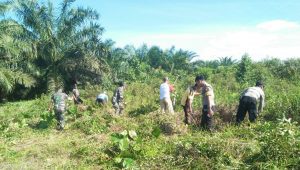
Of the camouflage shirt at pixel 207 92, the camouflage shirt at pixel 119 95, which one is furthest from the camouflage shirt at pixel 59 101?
the camouflage shirt at pixel 207 92

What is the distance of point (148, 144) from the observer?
8.72 m

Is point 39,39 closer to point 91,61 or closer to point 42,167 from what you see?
point 91,61

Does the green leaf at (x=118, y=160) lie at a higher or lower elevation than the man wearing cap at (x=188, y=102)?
lower

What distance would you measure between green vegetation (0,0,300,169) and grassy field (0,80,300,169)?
0.02 meters

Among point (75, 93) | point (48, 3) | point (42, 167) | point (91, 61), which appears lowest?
point (42, 167)

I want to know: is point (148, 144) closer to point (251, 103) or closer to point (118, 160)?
point (118, 160)

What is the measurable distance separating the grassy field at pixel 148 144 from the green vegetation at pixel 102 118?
19mm

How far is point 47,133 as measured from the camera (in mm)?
12336

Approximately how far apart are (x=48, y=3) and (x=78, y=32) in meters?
2.64

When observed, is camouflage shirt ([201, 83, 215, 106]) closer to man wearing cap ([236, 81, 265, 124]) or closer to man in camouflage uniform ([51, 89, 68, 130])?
man wearing cap ([236, 81, 265, 124])

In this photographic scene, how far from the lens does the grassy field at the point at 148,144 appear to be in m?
6.90

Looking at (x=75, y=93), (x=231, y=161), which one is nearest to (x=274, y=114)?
(x=231, y=161)

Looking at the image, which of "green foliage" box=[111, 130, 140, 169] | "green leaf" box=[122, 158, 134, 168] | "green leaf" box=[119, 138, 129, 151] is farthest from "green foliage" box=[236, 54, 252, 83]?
"green leaf" box=[122, 158, 134, 168]

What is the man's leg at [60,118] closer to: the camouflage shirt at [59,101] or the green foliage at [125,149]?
the camouflage shirt at [59,101]
